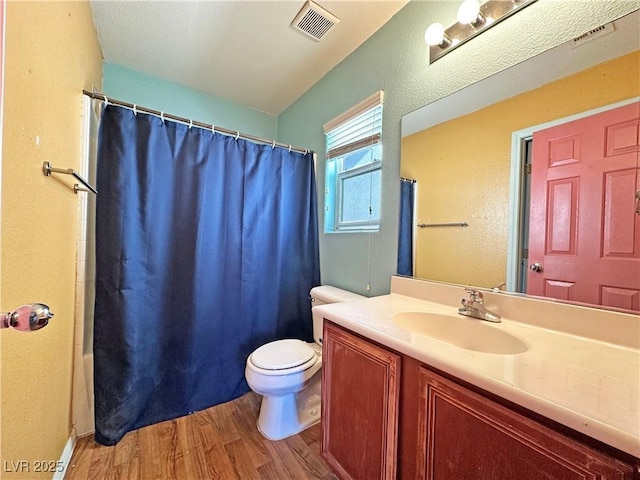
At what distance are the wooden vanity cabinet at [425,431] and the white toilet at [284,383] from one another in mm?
301

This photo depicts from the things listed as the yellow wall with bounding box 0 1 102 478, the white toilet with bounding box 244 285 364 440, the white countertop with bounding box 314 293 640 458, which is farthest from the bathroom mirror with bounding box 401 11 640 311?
the yellow wall with bounding box 0 1 102 478

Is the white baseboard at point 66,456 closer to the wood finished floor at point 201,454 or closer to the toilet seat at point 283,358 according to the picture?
the wood finished floor at point 201,454

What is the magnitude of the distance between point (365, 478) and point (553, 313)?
88cm

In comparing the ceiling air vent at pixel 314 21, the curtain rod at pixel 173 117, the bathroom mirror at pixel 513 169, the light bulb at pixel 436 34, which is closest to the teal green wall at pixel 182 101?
the curtain rod at pixel 173 117

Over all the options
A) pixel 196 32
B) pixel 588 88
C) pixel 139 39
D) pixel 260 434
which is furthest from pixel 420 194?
pixel 139 39

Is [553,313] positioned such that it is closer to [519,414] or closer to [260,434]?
[519,414]

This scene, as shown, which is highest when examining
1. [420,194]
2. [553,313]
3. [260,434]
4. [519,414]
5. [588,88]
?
[588,88]

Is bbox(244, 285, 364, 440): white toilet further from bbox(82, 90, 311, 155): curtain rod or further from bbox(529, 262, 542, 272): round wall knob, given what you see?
bbox(82, 90, 311, 155): curtain rod

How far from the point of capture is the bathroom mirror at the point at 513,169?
0.79 metres

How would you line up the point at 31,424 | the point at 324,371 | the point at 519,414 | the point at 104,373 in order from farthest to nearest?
the point at 104,373 < the point at 324,371 < the point at 31,424 < the point at 519,414

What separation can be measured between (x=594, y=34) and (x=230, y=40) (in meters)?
1.78

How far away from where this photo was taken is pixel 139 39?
1644 millimetres

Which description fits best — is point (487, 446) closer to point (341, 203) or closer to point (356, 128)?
point (341, 203)

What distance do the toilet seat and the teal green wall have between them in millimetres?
1951
